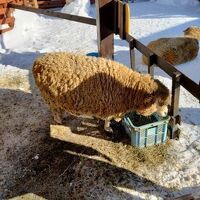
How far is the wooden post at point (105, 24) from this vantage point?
5.21 metres

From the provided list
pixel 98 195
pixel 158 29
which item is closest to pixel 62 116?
pixel 98 195

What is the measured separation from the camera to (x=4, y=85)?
6359 mm

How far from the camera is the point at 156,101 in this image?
13.9 ft

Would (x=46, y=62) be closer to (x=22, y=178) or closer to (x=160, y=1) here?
(x=22, y=178)

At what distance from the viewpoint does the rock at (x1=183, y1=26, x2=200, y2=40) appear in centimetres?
745

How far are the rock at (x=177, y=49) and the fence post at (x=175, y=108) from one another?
2.26 m

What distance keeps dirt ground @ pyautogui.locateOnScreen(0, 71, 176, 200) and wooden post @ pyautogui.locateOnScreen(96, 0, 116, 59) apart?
135cm

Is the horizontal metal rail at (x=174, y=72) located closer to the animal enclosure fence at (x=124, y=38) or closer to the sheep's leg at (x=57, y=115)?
the animal enclosure fence at (x=124, y=38)

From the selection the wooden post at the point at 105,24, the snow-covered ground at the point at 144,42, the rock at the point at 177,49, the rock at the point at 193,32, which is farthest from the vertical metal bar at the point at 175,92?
the rock at the point at 193,32

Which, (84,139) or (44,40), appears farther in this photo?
(44,40)

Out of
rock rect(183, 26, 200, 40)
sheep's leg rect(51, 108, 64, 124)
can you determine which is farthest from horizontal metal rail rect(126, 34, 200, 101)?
rock rect(183, 26, 200, 40)

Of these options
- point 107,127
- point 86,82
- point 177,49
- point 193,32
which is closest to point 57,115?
point 107,127

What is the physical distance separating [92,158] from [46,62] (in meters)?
1.49

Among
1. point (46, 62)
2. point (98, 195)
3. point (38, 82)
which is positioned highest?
point (46, 62)
